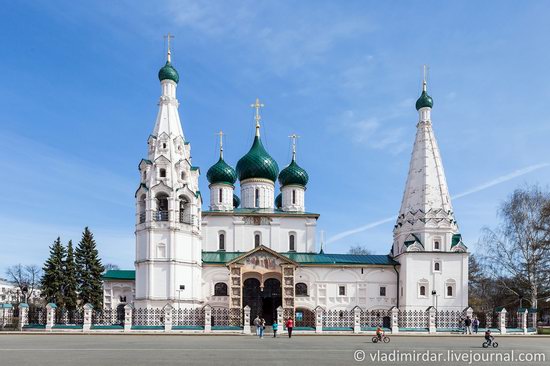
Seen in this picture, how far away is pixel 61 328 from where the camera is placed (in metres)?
34.4

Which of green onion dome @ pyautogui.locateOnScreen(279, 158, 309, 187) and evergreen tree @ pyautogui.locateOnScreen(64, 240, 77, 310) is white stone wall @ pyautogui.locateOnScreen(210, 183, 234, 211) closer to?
green onion dome @ pyautogui.locateOnScreen(279, 158, 309, 187)

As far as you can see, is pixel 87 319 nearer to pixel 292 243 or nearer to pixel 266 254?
pixel 266 254

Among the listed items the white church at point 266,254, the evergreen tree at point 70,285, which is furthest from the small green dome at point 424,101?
the evergreen tree at point 70,285

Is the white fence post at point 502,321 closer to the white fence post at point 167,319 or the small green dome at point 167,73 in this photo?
the white fence post at point 167,319

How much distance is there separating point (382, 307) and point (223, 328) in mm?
13622

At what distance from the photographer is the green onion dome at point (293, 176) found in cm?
4812

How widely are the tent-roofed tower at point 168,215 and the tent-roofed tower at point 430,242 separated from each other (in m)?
15.1

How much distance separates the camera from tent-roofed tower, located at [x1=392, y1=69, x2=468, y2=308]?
134 feet

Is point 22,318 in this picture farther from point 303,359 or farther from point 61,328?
point 303,359

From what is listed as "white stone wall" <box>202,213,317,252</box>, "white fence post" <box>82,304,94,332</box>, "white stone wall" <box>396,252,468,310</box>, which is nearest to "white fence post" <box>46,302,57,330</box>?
"white fence post" <box>82,304,94,332</box>

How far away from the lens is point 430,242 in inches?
1638

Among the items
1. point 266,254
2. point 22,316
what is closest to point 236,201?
point 266,254

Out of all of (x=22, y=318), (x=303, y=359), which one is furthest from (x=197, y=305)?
(x=303, y=359)

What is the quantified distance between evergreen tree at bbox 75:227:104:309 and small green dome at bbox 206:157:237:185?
10.9 meters
